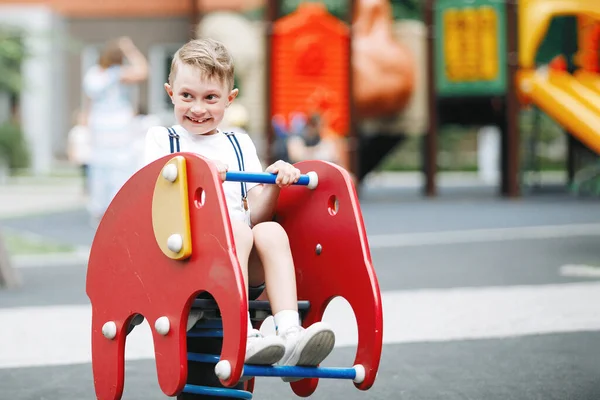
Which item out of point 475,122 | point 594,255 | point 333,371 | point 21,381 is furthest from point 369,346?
point 475,122

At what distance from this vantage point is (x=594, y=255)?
8875 mm

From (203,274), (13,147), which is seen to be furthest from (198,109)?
(13,147)

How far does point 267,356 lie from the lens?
3.01 meters

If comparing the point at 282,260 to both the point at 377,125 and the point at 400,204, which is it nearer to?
the point at 400,204

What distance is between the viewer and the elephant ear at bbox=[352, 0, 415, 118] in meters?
17.9

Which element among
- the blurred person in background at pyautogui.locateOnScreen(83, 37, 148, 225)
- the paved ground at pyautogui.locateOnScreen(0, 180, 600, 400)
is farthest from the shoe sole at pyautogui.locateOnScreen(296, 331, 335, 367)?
the blurred person in background at pyautogui.locateOnScreen(83, 37, 148, 225)

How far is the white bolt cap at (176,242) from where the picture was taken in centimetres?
304

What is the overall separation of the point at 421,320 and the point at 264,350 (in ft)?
9.46

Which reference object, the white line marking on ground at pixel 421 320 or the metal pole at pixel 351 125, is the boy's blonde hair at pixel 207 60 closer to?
the white line marking on ground at pixel 421 320

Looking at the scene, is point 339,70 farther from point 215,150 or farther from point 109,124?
point 215,150

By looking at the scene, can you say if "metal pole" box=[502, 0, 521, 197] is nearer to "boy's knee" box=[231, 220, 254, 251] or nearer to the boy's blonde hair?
the boy's blonde hair

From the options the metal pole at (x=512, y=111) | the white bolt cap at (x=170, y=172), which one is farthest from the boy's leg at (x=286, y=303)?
the metal pole at (x=512, y=111)

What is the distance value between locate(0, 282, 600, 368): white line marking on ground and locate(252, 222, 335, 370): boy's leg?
69.1 inches

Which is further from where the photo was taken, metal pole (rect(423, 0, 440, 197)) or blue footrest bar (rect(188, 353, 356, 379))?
metal pole (rect(423, 0, 440, 197))
